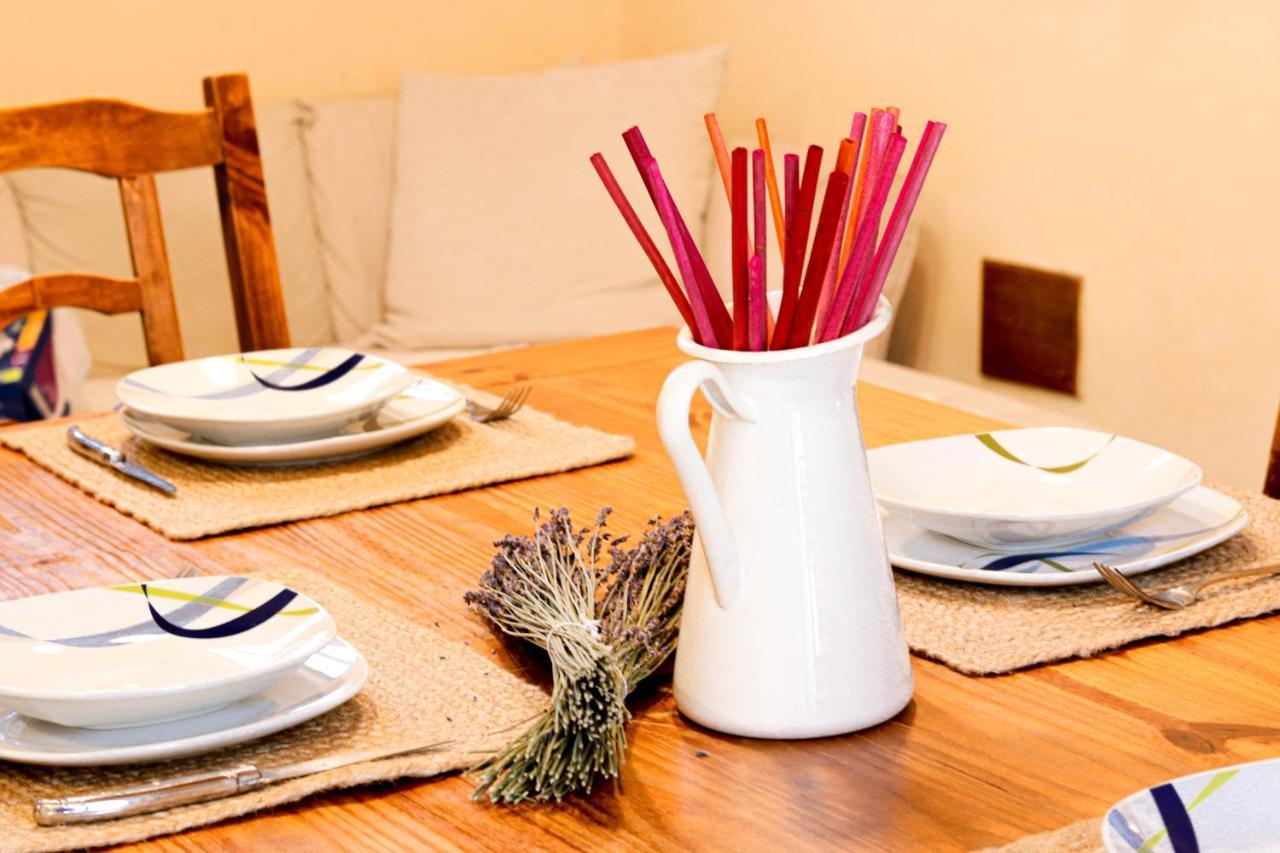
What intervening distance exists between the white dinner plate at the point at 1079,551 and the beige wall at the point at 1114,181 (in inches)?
56.6

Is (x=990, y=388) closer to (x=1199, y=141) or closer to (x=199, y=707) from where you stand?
(x=1199, y=141)

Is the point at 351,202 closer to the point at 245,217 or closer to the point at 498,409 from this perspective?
the point at 245,217

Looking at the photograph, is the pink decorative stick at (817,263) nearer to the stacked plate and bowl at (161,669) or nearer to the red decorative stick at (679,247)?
the red decorative stick at (679,247)

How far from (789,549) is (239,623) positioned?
30 cm

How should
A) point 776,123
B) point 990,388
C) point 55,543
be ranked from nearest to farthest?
point 55,543
point 990,388
point 776,123

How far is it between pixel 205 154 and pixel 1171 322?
154 centimetres

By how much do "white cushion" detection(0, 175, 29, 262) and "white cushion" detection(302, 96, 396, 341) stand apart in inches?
22.3

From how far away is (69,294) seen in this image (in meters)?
1.60

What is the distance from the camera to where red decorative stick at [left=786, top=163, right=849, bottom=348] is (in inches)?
26.3

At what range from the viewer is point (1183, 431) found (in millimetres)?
2453

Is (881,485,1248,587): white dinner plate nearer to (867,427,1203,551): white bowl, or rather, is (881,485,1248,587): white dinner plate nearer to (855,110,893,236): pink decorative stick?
(867,427,1203,551): white bowl

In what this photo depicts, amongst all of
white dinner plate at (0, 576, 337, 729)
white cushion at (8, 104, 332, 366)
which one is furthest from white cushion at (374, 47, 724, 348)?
white dinner plate at (0, 576, 337, 729)

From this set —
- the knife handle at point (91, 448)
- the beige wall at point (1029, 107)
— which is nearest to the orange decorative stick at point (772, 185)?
the knife handle at point (91, 448)

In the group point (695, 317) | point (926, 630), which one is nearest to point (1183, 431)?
point (926, 630)
